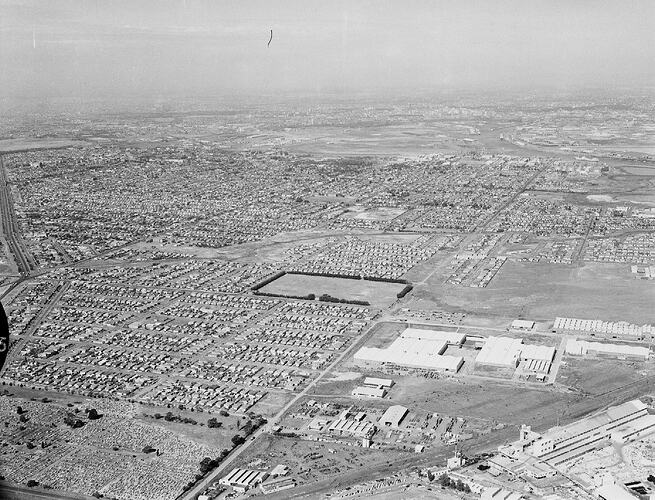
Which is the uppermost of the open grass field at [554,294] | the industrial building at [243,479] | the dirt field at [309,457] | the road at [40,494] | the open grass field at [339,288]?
the open grass field at [554,294]

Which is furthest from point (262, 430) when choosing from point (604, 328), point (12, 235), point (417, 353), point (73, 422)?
point (12, 235)

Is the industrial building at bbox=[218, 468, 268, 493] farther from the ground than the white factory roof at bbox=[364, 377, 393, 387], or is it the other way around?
the white factory roof at bbox=[364, 377, 393, 387]

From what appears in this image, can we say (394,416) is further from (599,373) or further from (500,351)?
(599,373)

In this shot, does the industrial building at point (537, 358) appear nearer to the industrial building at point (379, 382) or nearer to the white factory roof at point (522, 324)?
the white factory roof at point (522, 324)

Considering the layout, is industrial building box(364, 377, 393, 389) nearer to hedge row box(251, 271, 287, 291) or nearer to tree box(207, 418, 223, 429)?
tree box(207, 418, 223, 429)

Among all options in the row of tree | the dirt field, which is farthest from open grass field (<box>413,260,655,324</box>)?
the dirt field

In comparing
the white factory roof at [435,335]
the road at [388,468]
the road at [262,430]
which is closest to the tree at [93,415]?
the road at [262,430]

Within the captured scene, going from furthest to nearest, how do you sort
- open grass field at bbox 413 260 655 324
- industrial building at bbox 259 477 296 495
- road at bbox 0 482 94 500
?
open grass field at bbox 413 260 655 324 → industrial building at bbox 259 477 296 495 → road at bbox 0 482 94 500
